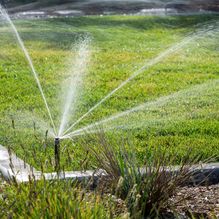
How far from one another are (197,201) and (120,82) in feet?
13.6

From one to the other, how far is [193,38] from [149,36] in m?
1.15

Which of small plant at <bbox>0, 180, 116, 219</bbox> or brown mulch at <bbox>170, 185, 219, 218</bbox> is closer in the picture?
small plant at <bbox>0, 180, 116, 219</bbox>

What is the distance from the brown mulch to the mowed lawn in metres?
0.37

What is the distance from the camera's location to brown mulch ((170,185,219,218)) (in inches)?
173

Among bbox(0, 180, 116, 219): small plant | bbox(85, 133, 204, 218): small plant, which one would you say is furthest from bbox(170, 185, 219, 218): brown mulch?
bbox(0, 180, 116, 219): small plant

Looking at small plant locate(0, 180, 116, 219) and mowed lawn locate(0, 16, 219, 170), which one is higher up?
small plant locate(0, 180, 116, 219)

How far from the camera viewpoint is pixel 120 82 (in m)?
8.65

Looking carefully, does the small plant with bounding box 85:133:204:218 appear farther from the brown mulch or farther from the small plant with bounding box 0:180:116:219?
the small plant with bounding box 0:180:116:219

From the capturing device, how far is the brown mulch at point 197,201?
439cm

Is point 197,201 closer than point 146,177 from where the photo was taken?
No

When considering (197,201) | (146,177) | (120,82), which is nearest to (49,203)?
(146,177)

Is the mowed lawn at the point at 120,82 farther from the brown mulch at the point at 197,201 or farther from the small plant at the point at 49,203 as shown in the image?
the brown mulch at the point at 197,201

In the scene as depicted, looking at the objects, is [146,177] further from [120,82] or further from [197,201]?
[120,82]

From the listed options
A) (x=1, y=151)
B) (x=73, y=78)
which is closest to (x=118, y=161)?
(x=1, y=151)
